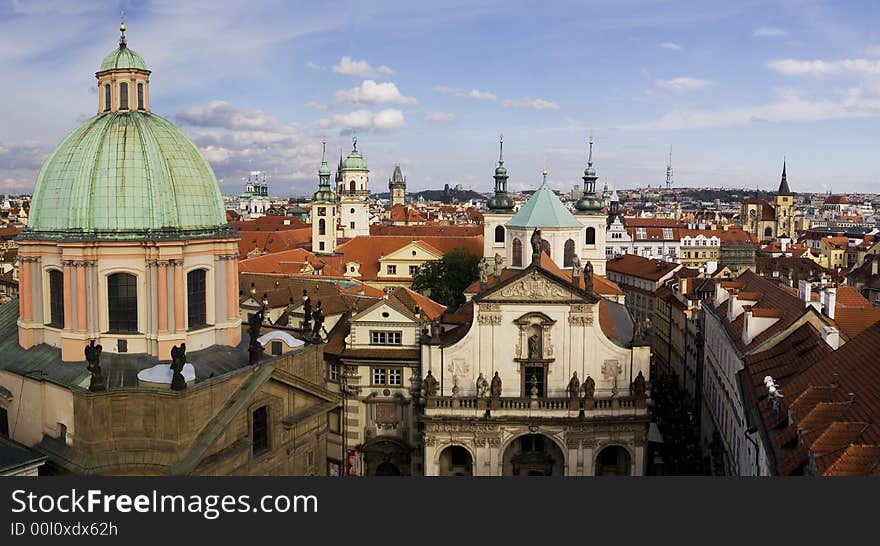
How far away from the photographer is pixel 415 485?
1709 centimetres

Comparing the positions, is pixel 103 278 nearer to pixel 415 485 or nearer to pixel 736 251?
pixel 415 485

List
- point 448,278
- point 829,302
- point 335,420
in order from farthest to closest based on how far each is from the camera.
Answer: point 448,278, point 335,420, point 829,302

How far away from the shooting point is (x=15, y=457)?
26.1 metres

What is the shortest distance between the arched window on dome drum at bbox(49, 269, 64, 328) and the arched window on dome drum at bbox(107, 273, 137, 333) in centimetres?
226

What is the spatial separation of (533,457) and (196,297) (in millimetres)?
19075

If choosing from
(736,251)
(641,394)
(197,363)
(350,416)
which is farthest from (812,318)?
(736,251)

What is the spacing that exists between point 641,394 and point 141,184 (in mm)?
25360

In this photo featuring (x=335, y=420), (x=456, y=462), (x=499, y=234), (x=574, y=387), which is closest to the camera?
(x=574, y=387)

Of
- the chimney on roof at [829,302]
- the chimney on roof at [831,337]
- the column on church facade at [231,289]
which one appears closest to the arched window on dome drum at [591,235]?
the chimney on roof at [829,302]

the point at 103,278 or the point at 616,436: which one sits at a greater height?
the point at 103,278

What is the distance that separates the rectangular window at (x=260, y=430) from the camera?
32062mm

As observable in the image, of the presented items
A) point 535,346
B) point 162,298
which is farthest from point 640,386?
point 162,298

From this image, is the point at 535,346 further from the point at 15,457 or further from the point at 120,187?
the point at 15,457

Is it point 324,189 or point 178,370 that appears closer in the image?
point 178,370
